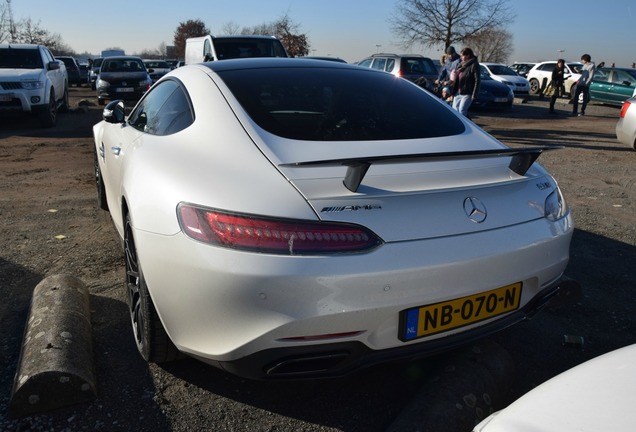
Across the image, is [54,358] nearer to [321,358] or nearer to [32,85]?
[321,358]

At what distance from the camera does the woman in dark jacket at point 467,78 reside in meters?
9.70

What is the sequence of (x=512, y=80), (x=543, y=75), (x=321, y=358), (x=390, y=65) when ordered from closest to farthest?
(x=321, y=358)
(x=390, y=65)
(x=512, y=80)
(x=543, y=75)

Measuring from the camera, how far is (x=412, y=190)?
2.19 m

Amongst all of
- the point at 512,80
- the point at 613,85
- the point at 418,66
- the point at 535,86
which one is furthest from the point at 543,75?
the point at 418,66

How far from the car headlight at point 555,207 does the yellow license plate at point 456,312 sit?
0.37 m

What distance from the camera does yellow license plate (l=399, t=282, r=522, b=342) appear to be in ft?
7.04

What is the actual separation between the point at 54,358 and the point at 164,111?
152cm

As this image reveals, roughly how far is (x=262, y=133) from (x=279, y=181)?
458mm

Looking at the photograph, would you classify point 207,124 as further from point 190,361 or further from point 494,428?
point 494,428

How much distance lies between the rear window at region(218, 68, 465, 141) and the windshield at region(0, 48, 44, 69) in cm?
1147

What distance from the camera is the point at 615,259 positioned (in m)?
4.32

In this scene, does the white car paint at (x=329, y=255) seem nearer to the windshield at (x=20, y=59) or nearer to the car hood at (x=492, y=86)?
the windshield at (x=20, y=59)

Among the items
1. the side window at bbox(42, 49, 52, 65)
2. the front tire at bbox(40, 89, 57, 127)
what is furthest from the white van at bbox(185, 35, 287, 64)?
the side window at bbox(42, 49, 52, 65)

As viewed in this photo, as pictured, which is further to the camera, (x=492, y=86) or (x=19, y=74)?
(x=492, y=86)
